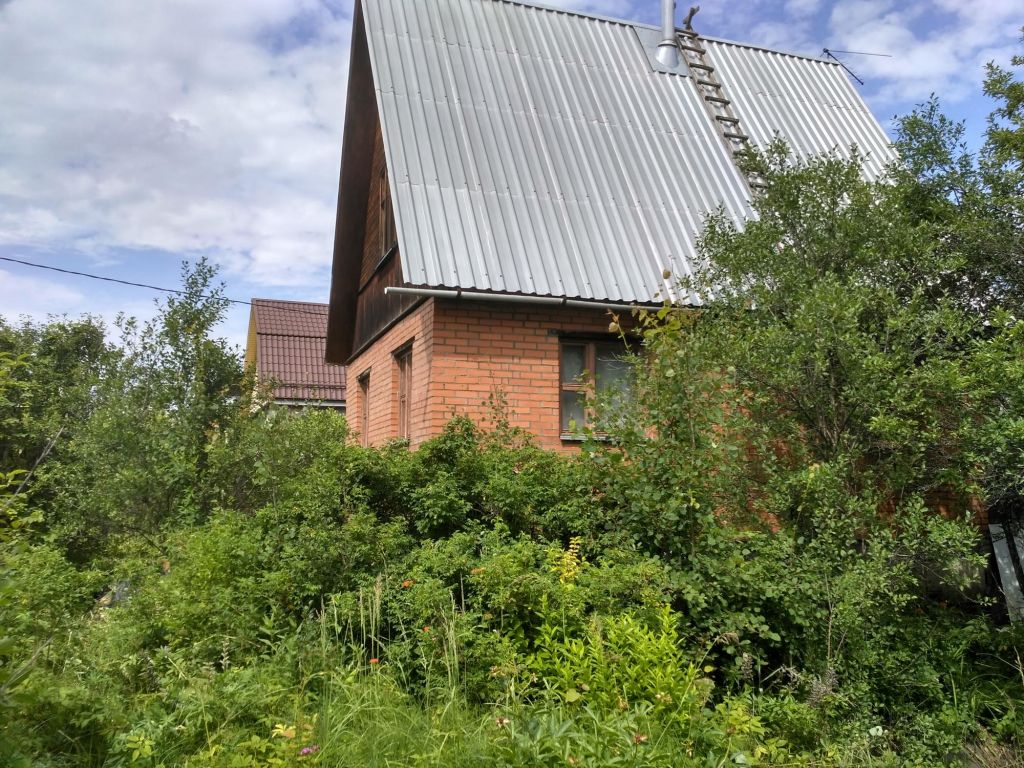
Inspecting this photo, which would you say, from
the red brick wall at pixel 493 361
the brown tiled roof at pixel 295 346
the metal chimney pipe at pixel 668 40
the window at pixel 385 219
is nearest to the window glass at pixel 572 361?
the red brick wall at pixel 493 361

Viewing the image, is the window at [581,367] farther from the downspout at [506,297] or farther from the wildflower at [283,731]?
the wildflower at [283,731]

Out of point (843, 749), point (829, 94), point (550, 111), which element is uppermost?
point (829, 94)

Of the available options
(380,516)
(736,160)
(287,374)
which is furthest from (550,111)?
(287,374)

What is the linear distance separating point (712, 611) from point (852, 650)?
3.24 feet

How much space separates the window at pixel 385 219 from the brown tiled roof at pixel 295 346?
9750 mm

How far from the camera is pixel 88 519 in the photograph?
7.91 m

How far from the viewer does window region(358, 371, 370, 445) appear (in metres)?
11.6

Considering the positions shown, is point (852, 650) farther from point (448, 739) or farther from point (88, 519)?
point (88, 519)

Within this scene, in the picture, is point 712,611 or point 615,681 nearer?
point 615,681

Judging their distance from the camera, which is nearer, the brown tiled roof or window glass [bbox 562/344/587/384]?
window glass [bbox 562/344/587/384]

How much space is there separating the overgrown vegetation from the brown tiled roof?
43.9 ft

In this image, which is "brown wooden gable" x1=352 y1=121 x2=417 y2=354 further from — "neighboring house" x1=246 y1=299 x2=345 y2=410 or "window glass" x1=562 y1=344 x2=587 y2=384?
"neighboring house" x1=246 y1=299 x2=345 y2=410

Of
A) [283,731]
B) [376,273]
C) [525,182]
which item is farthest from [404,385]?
[283,731]

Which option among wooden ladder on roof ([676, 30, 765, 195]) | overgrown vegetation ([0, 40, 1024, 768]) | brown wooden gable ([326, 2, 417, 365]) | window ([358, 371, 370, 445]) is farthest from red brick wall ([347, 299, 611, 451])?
window ([358, 371, 370, 445])
